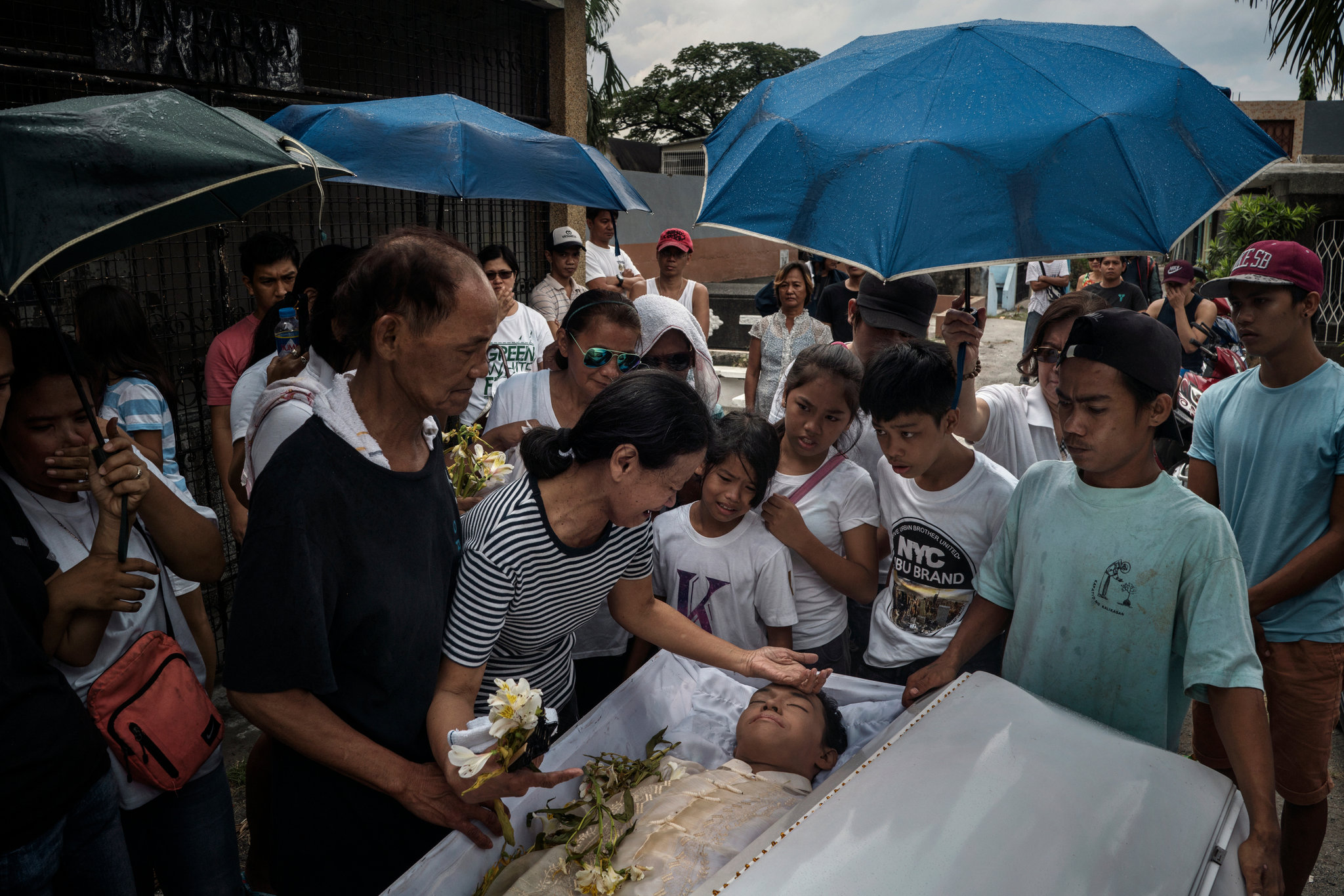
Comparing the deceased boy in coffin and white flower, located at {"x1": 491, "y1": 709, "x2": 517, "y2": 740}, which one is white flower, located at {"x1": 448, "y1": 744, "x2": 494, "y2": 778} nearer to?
white flower, located at {"x1": 491, "y1": 709, "x2": 517, "y2": 740}

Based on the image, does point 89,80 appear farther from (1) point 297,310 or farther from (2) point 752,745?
(2) point 752,745

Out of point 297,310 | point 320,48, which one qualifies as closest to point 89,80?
point 320,48

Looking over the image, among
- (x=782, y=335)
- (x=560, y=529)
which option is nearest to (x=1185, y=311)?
(x=782, y=335)

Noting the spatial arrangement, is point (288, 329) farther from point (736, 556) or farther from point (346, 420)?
→ point (736, 556)

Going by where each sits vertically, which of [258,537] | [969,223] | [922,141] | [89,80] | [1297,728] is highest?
[89,80]

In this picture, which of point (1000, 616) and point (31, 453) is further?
point (1000, 616)

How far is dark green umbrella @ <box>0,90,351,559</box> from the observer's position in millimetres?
1670

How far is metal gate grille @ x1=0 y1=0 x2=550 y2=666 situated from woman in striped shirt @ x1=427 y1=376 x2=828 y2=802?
285 cm

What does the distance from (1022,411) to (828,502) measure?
Answer: 94 cm

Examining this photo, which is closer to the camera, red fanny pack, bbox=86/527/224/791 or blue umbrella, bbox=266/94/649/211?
red fanny pack, bbox=86/527/224/791

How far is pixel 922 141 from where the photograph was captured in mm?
2131

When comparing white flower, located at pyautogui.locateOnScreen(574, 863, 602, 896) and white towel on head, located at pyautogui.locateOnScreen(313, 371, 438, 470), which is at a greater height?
white towel on head, located at pyautogui.locateOnScreen(313, 371, 438, 470)

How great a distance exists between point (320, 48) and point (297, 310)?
4.83 m

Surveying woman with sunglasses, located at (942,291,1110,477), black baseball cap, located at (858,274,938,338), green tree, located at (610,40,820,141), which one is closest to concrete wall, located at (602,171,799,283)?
black baseball cap, located at (858,274,938,338)
